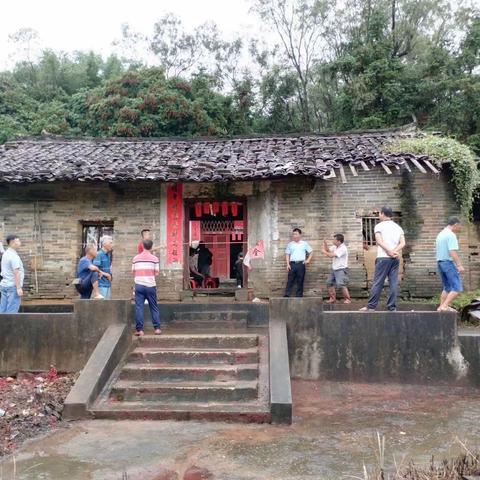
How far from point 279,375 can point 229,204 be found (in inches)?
244

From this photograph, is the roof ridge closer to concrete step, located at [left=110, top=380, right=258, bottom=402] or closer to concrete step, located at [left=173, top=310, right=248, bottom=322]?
concrete step, located at [left=173, top=310, right=248, bottom=322]

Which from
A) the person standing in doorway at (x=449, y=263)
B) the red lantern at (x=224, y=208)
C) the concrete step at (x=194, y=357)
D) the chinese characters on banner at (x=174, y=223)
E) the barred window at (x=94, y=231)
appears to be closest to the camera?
the concrete step at (x=194, y=357)

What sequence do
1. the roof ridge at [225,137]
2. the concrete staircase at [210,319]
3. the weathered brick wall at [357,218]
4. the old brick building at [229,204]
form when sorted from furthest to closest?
the roof ridge at [225,137], the weathered brick wall at [357,218], the old brick building at [229,204], the concrete staircase at [210,319]

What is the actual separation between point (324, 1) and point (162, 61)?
32.3 feet

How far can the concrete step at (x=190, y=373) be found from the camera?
6684mm

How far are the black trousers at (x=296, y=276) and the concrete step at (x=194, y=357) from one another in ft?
11.7

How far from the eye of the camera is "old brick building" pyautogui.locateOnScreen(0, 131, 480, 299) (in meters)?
10.9

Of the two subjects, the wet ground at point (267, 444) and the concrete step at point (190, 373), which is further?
the concrete step at point (190, 373)

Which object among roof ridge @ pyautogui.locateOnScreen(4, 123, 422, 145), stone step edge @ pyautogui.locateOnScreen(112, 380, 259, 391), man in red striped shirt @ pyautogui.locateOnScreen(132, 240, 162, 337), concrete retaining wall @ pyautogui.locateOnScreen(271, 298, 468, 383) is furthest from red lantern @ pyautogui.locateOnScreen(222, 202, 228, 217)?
stone step edge @ pyautogui.locateOnScreen(112, 380, 259, 391)

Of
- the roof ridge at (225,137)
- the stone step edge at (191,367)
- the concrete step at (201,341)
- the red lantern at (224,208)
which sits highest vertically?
the roof ridge at (225,137)

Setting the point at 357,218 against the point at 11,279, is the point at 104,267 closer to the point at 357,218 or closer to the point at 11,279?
the point at 11,279

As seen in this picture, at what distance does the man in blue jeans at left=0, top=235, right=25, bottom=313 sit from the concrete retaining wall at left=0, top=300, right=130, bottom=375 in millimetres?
602

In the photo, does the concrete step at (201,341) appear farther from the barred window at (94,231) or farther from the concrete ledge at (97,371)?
the barred window at (94,231)

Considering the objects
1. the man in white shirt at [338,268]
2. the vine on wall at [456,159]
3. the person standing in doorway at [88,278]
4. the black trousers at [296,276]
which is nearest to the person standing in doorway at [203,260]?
the black trousers at [296,276]
